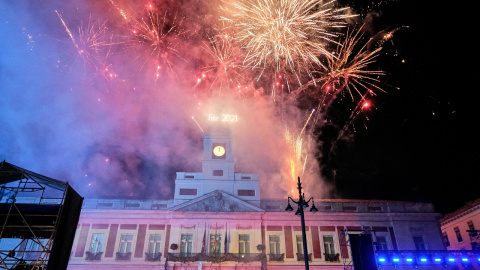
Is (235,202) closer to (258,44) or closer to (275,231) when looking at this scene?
(275,231)

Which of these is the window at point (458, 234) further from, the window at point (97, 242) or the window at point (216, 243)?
the window at point (97, 242)

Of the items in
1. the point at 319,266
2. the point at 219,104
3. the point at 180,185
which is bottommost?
the point at 319,266

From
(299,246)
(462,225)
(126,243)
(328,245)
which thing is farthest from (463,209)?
(126,243)

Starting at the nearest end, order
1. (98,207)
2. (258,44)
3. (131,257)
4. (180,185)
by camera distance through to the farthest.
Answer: (258,44) < (131,257) < (98,207) < (180,185)

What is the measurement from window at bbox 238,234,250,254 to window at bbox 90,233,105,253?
10.9 metres

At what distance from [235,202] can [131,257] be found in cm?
912

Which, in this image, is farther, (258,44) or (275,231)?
(275,231)

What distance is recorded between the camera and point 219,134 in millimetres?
28281

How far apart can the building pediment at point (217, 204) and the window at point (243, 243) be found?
209cm

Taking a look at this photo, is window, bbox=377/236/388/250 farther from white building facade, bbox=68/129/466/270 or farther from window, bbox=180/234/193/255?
window, bbox=180/234/193/255

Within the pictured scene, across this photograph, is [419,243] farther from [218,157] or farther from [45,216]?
[45,216]

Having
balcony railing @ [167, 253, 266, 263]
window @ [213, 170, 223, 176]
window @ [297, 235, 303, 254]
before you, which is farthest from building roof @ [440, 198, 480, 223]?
window @ [213, 170, 223, 176]

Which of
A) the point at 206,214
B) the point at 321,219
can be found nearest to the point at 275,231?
the point at 321,219

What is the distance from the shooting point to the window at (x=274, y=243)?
24025 mm
